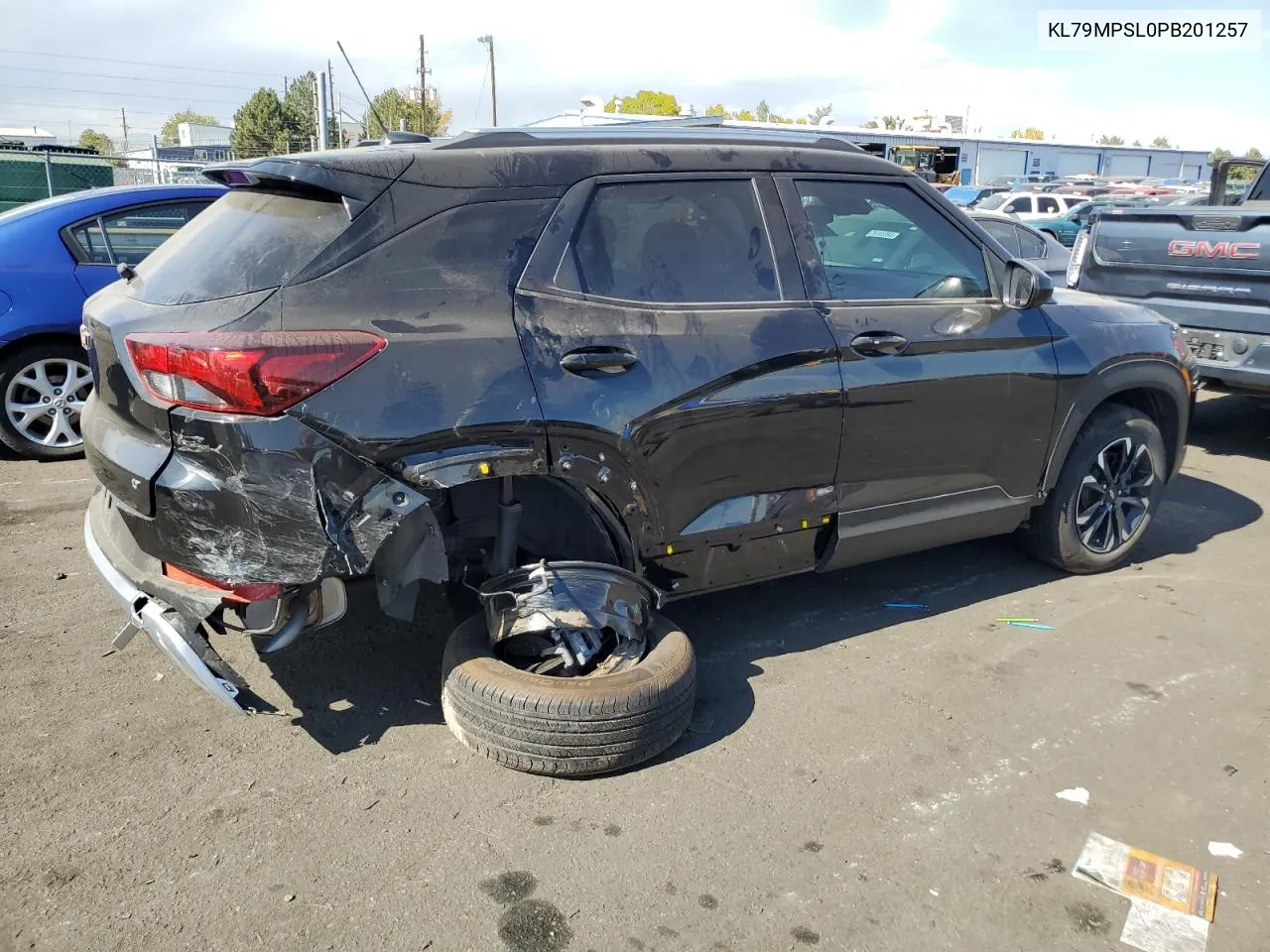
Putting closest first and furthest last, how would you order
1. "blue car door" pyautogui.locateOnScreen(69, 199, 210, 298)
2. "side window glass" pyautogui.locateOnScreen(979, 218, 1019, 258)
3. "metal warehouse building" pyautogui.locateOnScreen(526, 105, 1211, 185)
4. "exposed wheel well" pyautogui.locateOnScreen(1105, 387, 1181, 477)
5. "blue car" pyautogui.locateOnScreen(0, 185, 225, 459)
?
"exposed wheel well" pyautogui.locateOnScreen(1105, 387, 1181, 477), "blue car" pyautogui.locateOnScreen(0, 185, 225, 459), "blue car door" pyautogui.locateOnScreen(69, 199, 210, 298), "side window glass" pyautogui.locateOnScreen(979, 218, 1019, 258), "metal warehouse building" pyautogui.locateOnScreen(526, 105, 1211, 185)

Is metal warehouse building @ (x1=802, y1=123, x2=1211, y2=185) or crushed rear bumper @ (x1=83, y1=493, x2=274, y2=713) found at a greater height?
metal warehouse building @ (x1=802, y1=123, x2=1211, y2=185)

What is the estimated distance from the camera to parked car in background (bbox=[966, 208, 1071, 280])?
917 cm

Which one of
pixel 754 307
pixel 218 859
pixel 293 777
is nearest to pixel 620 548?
pixel 754 307

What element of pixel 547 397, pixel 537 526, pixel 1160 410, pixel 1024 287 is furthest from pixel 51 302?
pixel 1160 410

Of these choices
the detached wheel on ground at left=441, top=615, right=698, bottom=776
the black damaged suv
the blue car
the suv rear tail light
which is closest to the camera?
the suv rear tail light

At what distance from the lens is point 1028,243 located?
9234 mm

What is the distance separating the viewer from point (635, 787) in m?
3.10

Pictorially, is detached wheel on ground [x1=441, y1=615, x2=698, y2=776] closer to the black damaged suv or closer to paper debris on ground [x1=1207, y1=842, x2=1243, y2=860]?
the black damaged suv

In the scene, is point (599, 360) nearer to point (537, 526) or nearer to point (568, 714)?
point (537, 526)

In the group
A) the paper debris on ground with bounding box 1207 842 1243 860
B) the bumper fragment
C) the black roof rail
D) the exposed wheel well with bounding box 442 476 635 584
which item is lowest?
the paper debris on ground with bounding box 1207 842 1243 860

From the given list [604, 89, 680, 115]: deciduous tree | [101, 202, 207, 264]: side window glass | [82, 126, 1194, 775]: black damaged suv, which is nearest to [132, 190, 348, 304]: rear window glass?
[82, 126, 1194, 775]: black damaged suv

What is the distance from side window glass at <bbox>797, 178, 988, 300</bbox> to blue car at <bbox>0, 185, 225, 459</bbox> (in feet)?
15.1

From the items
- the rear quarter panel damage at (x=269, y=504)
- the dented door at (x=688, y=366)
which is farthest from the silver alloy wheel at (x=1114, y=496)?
the rear quarter panel damage at (x=269, y=504)

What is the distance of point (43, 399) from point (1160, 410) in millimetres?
6473
